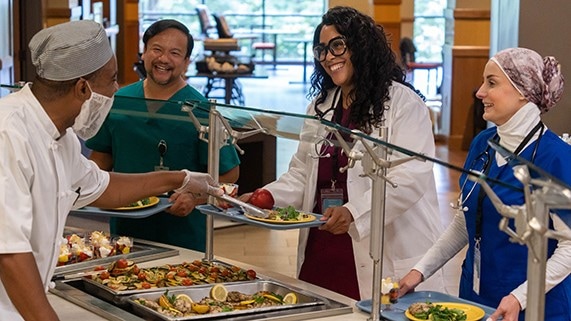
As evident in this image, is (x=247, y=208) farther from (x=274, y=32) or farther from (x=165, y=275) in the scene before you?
(x=274, y=32)

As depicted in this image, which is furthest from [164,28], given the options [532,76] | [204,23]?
[204,23]

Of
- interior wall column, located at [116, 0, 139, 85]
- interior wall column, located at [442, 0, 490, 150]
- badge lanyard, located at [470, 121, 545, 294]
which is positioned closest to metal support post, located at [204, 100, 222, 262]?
badge lanyard, located at [470, 121, 545, 294]

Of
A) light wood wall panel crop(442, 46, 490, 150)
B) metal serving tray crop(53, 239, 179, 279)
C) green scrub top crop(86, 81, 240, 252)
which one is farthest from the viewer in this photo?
light wood wall panel crop(442, 46, 490, 150)

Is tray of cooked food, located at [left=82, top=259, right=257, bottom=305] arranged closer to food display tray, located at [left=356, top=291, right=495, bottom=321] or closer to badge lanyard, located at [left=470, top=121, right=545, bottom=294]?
food display tray, located at [left=356, top=291, right=495, bottom=321]

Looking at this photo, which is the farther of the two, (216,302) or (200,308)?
(216,302)

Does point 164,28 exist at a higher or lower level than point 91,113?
higher

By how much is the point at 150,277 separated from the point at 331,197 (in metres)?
0.62

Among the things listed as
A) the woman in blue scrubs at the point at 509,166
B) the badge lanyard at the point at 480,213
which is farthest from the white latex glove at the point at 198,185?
the badge lanyard at the point at 480,213

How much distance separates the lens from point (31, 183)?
7.72 feet

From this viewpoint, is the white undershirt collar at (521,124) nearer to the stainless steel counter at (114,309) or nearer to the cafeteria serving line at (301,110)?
the cafeteria serving line at (301,110)

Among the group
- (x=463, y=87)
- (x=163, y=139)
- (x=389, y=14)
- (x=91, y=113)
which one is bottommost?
(x=463, y=87)

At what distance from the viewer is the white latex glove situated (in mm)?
3150

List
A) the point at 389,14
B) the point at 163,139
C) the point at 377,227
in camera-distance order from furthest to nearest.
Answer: the point at 389,14 < the point at 163,139 < the point at 377,227

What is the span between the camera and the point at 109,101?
8.28 ft
